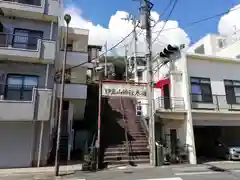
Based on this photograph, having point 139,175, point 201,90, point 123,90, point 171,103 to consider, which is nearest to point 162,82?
point 171,103

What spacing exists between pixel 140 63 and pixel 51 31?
20.8m

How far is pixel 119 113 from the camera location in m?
17.3

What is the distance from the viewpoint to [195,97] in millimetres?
13578

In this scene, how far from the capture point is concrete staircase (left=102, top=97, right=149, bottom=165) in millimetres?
11589

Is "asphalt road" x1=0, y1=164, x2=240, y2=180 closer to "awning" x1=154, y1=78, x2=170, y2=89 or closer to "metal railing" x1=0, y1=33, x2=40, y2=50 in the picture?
"awning" x1=154, y1=78, x2=170, y2=89

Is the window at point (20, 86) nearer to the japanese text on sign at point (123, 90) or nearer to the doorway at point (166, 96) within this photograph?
the japanese text on sign at point (123, 90)

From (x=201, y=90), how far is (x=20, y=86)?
12239mm

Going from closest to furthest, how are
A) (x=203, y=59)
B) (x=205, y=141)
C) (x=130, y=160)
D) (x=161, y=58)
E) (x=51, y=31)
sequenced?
(x=130, y=160), (x=51, y=31), (x=203, y=59), (x=161, y=58), (x=205, y=141)

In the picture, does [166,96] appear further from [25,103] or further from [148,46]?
[25,103]

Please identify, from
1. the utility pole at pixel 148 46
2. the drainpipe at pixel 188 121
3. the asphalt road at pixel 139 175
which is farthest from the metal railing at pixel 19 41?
the drainpipe at pixel 188 121

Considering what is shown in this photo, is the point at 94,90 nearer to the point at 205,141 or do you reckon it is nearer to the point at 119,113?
the point at 119,113

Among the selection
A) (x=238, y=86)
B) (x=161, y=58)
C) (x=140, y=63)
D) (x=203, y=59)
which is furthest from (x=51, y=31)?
(x=140, y=63)

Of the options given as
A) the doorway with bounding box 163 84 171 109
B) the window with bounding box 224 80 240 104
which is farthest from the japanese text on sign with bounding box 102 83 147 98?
the window with bounding box 224 80 240 104

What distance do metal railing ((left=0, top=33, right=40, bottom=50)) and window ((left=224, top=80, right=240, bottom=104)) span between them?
1399cm
